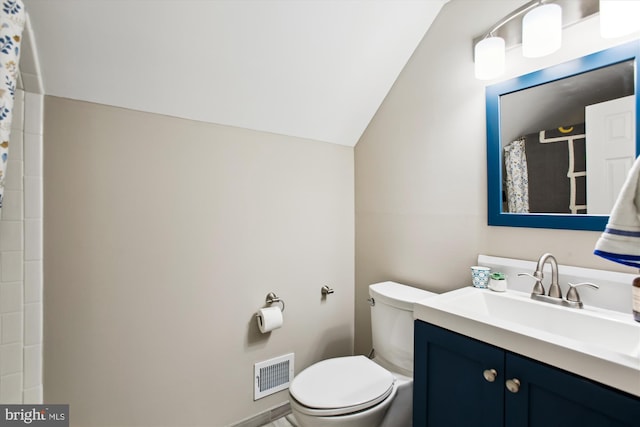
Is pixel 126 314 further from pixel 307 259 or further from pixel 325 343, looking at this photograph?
pixel 325 343

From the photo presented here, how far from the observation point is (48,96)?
45.8 inches

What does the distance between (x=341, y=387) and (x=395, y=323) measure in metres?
0.39

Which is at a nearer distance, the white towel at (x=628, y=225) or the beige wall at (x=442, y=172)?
the white towel at (x=628, y=225)

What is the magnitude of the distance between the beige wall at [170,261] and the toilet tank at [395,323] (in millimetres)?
464

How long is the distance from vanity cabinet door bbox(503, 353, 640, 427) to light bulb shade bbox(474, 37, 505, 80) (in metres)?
1.13

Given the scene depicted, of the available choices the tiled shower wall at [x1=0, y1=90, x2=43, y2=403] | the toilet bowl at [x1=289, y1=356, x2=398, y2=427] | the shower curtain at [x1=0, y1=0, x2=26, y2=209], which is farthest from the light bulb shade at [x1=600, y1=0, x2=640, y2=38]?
the tiled shower wall at [x1=0, y1=90, x2=43, y2=403]

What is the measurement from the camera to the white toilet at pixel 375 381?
3.91 ft

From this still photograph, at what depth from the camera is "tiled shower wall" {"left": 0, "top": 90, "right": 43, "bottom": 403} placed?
108cm

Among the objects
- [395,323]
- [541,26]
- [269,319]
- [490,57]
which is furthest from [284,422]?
[541,26]

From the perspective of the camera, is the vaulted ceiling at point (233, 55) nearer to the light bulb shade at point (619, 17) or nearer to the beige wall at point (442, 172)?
the beige wall at point (442, 172)

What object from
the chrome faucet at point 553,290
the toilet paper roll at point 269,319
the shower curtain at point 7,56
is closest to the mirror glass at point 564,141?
the chrome faucet at point 553,290

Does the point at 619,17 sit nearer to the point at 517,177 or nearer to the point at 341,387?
the point at 517,177

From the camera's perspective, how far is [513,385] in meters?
0.84

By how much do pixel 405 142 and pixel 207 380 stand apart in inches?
65.5
